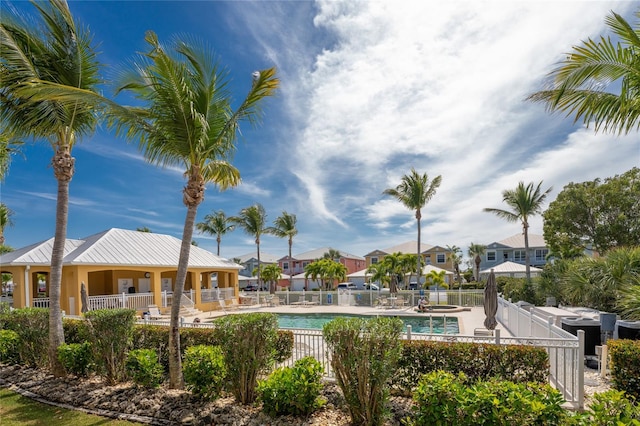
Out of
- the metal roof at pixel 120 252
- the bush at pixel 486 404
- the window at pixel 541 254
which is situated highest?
the metal roof at pixel 120 252

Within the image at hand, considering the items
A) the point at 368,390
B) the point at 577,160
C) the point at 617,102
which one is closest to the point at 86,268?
the point at 368,390

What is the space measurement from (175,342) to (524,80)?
10273mm

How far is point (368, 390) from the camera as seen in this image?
4969mm

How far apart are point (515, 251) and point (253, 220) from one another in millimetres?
33757

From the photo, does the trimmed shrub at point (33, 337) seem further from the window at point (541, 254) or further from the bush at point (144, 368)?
the window at point (541, 254)

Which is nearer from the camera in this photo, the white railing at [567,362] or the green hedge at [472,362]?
the green hedge at [472,362]

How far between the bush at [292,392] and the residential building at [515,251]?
47.2 metres

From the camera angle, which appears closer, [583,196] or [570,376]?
[570,376]

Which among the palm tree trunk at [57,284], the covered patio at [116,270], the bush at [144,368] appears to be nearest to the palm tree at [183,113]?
the bush at [144,368]

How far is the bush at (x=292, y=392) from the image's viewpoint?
5422 mm

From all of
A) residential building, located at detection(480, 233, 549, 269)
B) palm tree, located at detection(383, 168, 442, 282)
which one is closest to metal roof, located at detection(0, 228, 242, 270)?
palm tree, located at detection(383, 168, 442, 282)

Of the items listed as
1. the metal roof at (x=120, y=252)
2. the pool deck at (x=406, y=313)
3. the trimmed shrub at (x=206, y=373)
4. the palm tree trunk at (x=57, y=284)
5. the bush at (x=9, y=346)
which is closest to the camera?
the trimmed shrub at (x=206, y=373)

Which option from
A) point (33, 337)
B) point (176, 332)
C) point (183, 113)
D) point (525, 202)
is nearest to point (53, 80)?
point (183, 113)

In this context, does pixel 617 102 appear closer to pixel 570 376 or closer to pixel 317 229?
pixel 570 376
